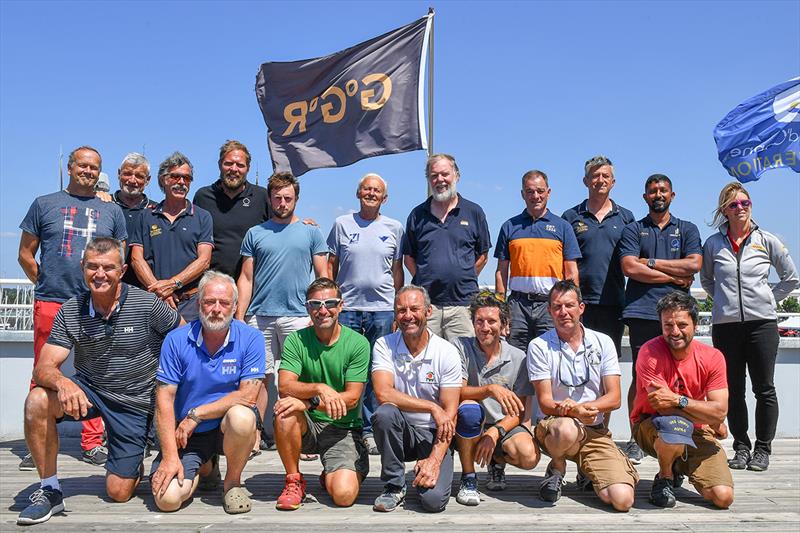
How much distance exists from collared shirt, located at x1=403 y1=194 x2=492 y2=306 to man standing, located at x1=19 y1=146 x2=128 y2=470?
7.67ft

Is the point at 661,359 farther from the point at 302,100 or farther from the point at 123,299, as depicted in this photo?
the point at 302,100

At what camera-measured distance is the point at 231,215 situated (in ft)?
19.2

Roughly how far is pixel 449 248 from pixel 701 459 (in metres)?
2.32

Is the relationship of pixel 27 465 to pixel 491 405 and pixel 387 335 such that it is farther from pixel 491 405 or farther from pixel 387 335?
pixel 491 405

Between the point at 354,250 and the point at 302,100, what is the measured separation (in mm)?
3106

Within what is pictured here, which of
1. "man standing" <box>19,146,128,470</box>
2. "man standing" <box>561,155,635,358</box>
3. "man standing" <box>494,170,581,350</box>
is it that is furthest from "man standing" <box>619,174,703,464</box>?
"man standing" <box>19,146,128,470</box>

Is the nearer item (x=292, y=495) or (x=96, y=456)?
(x=292, y=495)

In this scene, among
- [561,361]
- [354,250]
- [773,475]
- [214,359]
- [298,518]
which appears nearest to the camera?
[298,518]

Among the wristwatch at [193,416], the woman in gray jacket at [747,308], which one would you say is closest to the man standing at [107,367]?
the wristwatch at [193,416]

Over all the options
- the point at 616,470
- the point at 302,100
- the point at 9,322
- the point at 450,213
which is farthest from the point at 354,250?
the point at 9,322

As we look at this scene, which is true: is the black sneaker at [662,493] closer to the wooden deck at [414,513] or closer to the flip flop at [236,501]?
the wooden deck at [414,513]

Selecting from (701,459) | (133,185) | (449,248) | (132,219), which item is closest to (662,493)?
(701,459)

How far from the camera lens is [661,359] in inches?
178

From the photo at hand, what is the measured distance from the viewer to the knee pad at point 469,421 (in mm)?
4293
